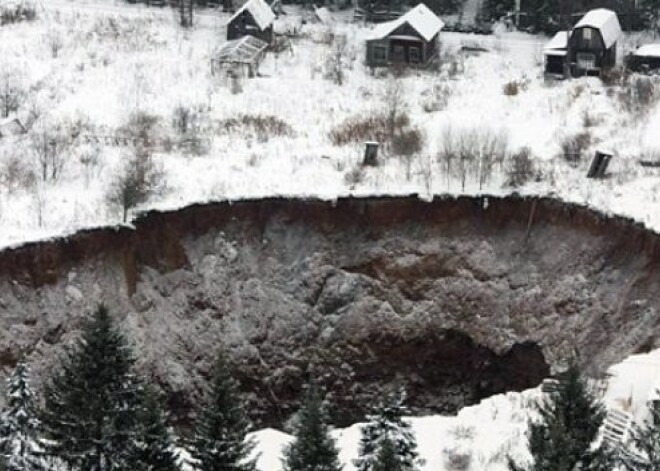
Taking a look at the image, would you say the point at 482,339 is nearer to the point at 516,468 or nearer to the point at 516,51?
the point at 516,468

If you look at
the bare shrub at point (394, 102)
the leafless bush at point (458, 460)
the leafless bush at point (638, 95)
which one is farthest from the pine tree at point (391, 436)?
the leafless bush at point (638, 95)

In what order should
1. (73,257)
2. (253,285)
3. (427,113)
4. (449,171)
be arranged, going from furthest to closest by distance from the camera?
(427,113) → (449,171) → (253,285) → (73,257)

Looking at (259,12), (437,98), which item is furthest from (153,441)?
(259,12)

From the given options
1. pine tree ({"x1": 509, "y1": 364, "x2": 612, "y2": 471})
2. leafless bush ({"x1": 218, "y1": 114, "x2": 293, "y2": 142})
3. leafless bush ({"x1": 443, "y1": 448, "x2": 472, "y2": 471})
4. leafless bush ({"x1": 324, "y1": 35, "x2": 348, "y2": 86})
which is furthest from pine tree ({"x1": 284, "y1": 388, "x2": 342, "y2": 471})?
leafless bush ({"x1": 324, "y1": 35, "x2": 348, "y2": 86})

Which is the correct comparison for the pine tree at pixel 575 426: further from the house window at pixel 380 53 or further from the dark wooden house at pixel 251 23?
the dark wooden house at pixel 251 23

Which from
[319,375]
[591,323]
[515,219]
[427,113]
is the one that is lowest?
[319,375]

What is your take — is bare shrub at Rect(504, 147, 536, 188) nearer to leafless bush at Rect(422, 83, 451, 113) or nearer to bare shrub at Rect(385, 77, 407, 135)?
bare shrub at Rect(385, 77, 407, 135)

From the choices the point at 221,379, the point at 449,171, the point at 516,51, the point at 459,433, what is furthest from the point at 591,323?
the point at 516,51
